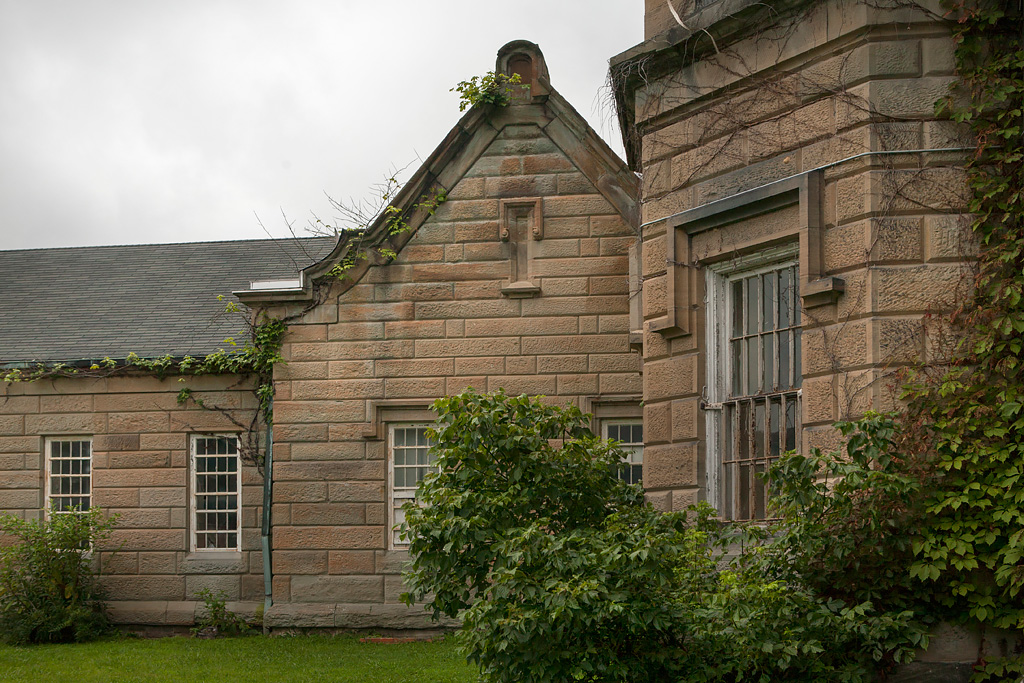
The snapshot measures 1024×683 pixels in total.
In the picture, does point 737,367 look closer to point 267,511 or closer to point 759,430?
point 759,430

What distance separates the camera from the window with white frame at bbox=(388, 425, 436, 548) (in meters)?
15.0

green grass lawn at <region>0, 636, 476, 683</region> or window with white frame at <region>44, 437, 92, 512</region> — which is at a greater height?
window with white frame at <region>44, 437, 92, 512</region>

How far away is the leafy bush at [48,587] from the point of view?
613 inches

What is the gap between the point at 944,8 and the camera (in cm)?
786

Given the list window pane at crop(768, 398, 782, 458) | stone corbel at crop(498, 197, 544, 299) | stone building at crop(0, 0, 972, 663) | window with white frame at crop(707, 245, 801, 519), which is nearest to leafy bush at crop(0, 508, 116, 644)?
stone building at crop(0, 0, 972, 663)

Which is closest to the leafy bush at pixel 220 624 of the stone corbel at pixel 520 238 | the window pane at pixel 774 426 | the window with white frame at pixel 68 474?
the window with white frame at pixel 68 474

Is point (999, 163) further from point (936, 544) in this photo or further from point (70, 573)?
point (70, 573)

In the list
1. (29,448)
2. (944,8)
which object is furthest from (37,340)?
(944,8)

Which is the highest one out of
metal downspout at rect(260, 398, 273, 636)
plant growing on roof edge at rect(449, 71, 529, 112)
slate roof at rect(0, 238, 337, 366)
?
plant growing on roof edge at rect(449, 71, 529, 112)

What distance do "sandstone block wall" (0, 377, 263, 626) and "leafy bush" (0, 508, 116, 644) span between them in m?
0.64

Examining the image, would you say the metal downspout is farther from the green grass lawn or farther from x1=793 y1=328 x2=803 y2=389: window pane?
x1=793 y1=328 x2=803 y2=389: window pane

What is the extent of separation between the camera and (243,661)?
1314 cm

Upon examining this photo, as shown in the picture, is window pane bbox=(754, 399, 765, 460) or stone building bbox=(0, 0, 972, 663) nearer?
stone building bbox=(0, 0, 972, 663)

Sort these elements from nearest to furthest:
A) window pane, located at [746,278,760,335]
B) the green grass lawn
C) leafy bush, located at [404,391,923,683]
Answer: leafy bush, located at [404,391,923,683], window pane, located at [746,278,760,335], the green grass lawn
